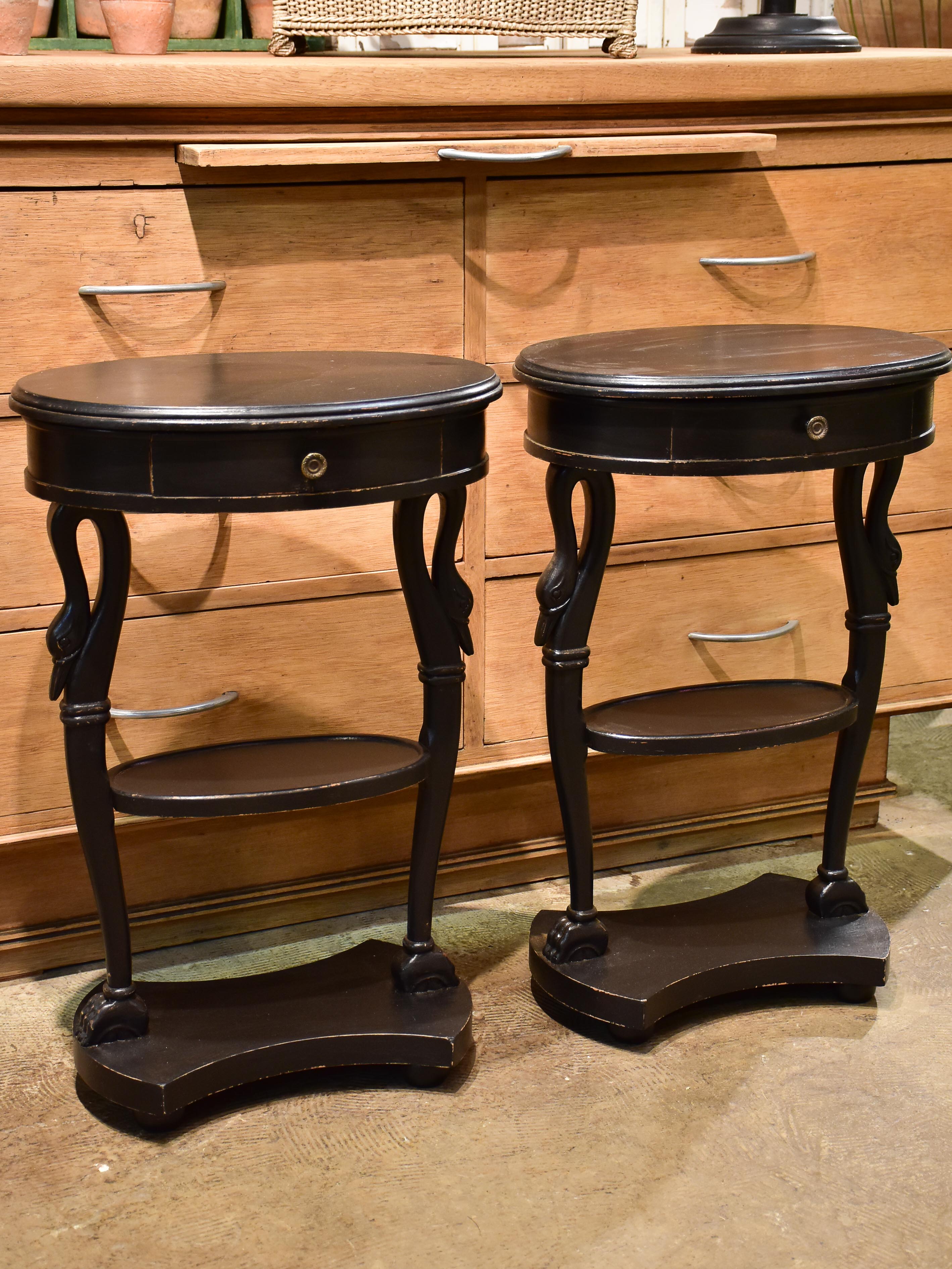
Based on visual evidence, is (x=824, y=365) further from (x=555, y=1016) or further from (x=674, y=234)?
(x=555, y=1016)

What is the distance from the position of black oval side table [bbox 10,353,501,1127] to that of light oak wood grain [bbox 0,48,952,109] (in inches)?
11.5

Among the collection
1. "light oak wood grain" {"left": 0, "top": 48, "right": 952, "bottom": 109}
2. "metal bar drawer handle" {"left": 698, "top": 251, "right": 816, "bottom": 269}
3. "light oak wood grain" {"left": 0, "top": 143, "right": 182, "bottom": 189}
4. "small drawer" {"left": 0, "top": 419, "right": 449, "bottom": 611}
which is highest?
"light oak wood grain" {"left": 0, "top": 48, "right": 952, "bottom": 109}

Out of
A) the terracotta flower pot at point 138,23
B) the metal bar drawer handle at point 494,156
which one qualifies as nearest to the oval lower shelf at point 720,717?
the metal bar drawer handle at point 494,156

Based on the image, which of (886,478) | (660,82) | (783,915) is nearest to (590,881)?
(783,915)

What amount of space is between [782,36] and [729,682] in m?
0.91

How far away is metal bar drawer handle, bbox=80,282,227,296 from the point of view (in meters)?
1.52

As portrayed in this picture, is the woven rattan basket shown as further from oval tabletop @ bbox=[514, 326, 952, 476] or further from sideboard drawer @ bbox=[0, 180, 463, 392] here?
oval tabletop @ bbox=[514, 326, 952, 476]

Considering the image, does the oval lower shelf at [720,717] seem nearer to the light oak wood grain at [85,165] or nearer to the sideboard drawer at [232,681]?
the sideboard drawer at [232,681]

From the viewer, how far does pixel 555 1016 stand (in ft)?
5.55

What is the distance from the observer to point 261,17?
1979 millimetres

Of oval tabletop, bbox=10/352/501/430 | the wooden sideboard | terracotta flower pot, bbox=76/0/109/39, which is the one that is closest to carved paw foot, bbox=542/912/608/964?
the wooden sideboard

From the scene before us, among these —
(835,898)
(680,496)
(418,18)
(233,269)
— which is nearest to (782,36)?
(418,18)

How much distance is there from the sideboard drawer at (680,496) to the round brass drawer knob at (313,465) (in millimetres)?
436

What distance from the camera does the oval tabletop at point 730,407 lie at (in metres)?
1.42
